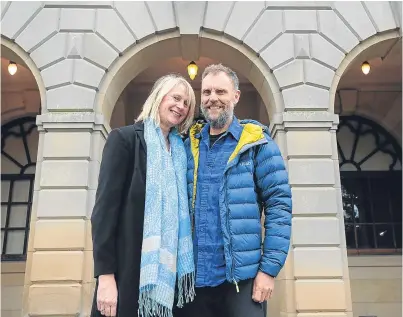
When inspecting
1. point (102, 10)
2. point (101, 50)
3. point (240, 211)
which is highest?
point (102, 10)

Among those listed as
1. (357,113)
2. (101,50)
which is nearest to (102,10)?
(101,50)

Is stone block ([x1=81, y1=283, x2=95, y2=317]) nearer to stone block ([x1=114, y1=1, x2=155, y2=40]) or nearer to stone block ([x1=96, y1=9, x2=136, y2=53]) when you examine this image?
stone block ([x1=96, y1=9, x2=136, y2=53])

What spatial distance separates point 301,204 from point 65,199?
402 cm

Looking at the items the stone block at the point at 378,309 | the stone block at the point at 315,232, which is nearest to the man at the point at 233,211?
the stone block at the point at 315,232

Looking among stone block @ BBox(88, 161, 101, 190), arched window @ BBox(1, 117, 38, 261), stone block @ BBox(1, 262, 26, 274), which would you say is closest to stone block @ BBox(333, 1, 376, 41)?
stone block @ BBox(88, 161, 101, 190)

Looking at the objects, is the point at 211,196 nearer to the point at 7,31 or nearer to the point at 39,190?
the point at 39,190

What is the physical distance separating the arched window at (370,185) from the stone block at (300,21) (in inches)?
182

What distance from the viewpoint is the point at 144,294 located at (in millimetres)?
2582

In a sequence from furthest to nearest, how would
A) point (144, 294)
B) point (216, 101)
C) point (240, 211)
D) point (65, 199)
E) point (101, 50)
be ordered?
point (101, 50) < point (65, 199) < point (216, 101) < point (240, 211) < point (144, 294)

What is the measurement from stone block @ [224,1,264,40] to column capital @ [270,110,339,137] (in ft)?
5.74

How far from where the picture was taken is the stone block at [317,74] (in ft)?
25.3

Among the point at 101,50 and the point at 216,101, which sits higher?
the point at 101,50

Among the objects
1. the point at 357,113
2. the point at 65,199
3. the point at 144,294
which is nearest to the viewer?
the point at 144,294

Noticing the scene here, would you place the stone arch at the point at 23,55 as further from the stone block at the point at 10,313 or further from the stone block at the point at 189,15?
the stone block at the point at 10,313
